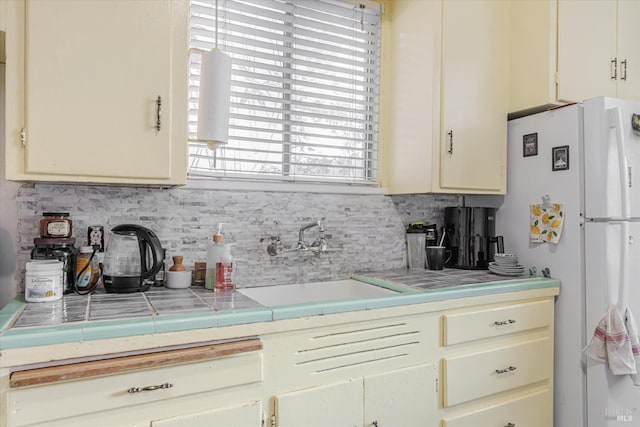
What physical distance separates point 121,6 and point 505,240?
7.05ft

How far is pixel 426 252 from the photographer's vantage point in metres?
2.29

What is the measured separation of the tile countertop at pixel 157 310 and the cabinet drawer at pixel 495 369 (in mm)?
278

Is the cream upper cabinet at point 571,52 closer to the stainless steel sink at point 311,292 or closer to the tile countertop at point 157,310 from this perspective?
the tile countertop at point 157,310

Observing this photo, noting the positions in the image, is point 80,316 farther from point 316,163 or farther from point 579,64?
point 579,64

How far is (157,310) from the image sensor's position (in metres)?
1.27

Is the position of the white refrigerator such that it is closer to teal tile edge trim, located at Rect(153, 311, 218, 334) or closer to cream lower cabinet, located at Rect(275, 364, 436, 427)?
cream lower cabinet, located at Rect(275, 364, 436, 427)

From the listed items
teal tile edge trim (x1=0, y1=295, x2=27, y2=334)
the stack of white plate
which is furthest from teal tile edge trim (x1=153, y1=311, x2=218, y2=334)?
the stack of white plate

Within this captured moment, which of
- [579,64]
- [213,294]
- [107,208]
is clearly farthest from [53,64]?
[579,64]

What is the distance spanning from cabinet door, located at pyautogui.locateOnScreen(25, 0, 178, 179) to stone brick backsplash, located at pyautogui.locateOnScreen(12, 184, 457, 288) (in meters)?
0.32

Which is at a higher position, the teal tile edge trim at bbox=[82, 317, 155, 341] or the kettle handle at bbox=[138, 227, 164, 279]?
the kettle handle at bbox=[138, 227, 164, 279]

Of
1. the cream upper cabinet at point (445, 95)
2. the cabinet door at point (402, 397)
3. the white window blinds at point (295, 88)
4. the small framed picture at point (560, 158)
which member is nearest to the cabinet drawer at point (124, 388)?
the cabinet door at point (402, 397)

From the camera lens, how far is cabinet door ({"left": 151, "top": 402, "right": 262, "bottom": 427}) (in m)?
1.16

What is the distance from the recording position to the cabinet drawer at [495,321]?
1674 millimetres

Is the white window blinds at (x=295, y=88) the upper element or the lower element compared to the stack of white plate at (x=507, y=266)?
upper
